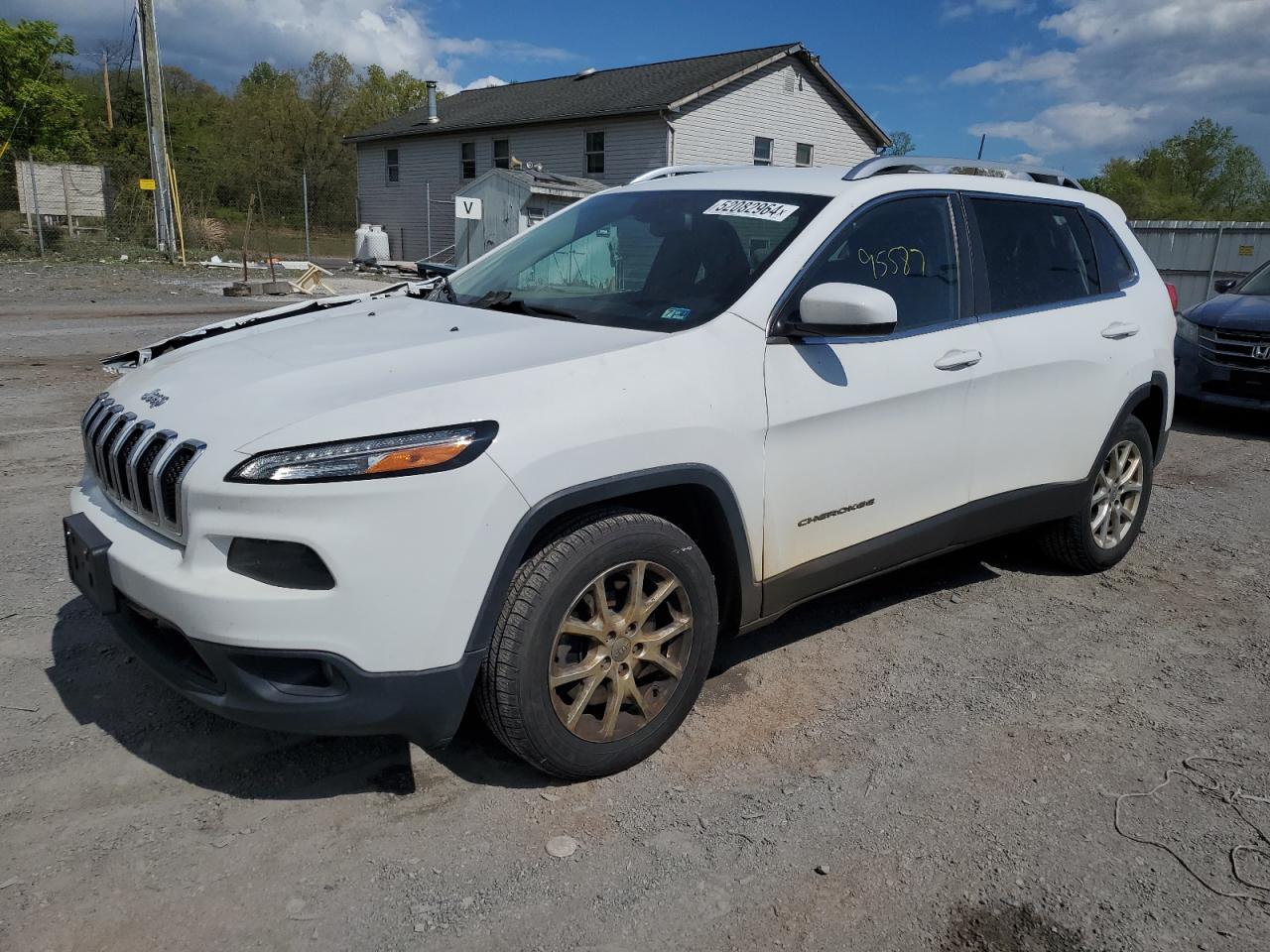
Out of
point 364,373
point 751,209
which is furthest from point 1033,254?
point 364,373

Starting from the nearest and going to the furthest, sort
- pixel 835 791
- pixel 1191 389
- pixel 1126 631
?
1. pixel 835 791
2. pixel 1126 631
3. pixel 1191 389

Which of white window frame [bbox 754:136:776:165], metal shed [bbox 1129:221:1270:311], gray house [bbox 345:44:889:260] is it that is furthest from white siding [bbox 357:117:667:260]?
metal shed [bbox 1129:221:1270:311]

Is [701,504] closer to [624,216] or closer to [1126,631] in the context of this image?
[624,216]

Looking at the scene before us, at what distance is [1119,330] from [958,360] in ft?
4.46

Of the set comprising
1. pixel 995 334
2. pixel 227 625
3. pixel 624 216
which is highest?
pixel 624 216

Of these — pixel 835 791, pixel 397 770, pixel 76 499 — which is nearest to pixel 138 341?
pixel 76 499

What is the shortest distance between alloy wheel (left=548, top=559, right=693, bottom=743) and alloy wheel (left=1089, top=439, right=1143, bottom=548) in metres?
2.67

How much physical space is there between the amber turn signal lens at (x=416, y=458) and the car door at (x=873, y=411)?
110 centimetres

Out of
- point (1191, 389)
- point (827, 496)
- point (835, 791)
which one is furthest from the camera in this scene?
point (1191, 389)

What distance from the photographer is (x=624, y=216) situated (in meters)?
4.03

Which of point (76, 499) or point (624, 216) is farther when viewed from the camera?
point (624, 216)

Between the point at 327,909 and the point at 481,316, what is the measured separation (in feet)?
6.44

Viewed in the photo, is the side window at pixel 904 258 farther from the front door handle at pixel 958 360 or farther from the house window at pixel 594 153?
the house window at pixel 594 153

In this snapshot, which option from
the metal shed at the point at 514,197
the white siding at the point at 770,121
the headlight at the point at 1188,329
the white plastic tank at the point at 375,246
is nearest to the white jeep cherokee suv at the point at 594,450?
the headlight at the point at 1188,329
